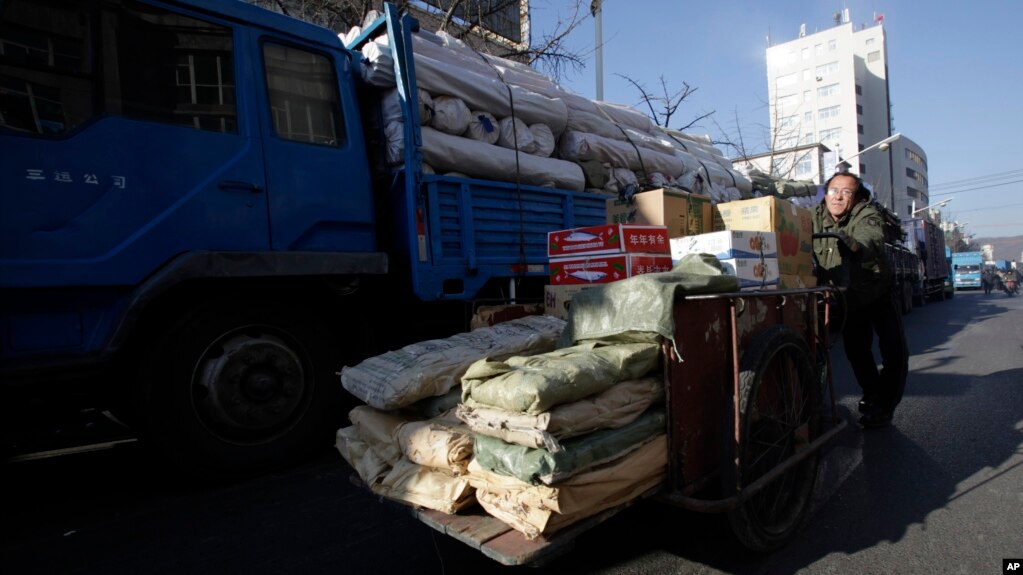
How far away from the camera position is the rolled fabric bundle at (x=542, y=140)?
4.93 metres

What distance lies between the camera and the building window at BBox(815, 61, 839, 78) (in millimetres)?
69500

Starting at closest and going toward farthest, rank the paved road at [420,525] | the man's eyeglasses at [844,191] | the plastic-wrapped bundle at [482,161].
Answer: the paved road at [420,525] < the plastic-wrapped bundle at [482,161] < the man's eyeglasses at [844,191]

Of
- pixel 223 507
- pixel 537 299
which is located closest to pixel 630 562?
pixel 223 507

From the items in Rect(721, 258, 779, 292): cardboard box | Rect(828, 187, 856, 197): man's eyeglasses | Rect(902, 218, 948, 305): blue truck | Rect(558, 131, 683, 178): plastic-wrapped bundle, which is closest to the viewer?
Rect(721, 258, 779, 292): cardboard box

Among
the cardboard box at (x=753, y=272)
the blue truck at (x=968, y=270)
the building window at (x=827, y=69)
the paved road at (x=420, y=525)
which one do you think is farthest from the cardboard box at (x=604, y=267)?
the building window at (x=827, y=69)

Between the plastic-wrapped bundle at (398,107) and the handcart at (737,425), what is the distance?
2.62 metres

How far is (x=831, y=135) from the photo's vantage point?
225ft

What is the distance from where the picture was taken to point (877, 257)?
3.89 meters

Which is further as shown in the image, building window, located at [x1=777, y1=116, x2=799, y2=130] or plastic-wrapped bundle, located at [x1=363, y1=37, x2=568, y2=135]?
building window, located at [x1=777, y1=116, x2=799, y2=130]

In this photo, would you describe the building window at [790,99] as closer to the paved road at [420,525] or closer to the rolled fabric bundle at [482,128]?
the rolled fabric bundle at [482,128]

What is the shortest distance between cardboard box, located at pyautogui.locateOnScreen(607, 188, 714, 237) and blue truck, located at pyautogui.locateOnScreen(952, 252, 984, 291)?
4087cm

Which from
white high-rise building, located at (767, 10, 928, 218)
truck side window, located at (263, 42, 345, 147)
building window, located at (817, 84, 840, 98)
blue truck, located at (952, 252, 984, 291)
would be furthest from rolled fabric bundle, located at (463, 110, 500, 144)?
building window, located at (817, 84, 840, 98)

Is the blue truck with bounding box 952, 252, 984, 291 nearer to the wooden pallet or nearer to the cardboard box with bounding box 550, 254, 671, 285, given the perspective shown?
the cardboard box with bounding box 550, 254, 671, 285

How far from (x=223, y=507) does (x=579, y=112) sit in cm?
447
